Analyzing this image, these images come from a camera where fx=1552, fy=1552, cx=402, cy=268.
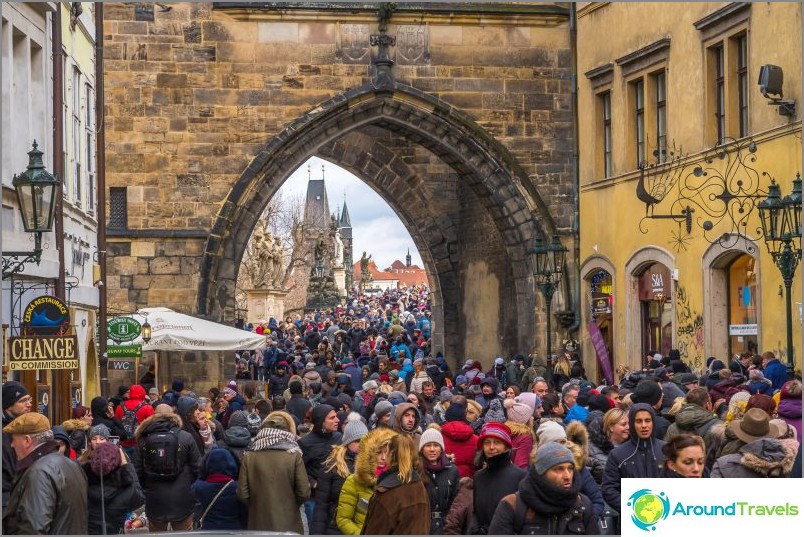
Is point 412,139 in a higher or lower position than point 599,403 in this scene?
higher

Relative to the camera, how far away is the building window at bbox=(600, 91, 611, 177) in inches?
1037

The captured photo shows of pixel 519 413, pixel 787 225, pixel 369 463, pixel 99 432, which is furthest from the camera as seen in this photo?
pixel 787 225

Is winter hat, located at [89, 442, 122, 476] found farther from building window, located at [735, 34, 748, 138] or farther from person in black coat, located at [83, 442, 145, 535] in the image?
building window, located at [735, 34, 748, 138]

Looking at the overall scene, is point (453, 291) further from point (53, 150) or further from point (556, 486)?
point (556, 486)

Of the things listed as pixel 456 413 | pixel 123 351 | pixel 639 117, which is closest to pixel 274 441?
pixel 456 413

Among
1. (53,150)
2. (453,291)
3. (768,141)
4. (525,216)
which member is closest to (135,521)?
(53,150)

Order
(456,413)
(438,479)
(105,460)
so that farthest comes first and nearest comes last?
1. (456,413)
2. (105,460)
3. (438,479)

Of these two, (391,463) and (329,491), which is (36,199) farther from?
(391,463)

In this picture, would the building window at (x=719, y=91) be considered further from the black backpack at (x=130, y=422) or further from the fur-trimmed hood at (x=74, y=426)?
the fur-trimmed hood at (x=74, y=426)

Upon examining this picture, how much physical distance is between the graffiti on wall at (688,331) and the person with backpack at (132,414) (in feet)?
29.2

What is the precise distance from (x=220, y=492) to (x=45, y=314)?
11.9 feet

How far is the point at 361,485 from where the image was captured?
8.43 meters

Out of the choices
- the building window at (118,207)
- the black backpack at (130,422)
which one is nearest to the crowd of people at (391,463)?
the black backpack at (130,422)

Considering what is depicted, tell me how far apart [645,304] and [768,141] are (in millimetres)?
5482
